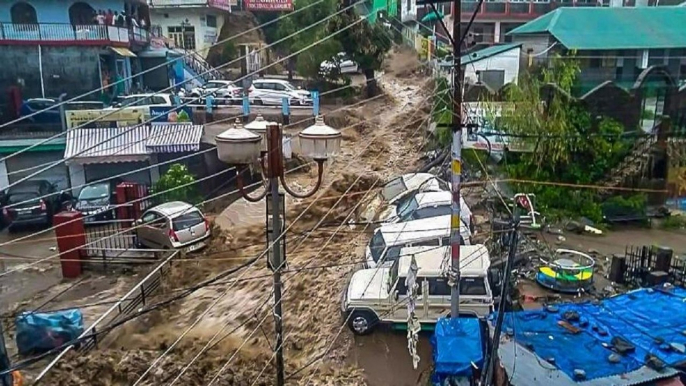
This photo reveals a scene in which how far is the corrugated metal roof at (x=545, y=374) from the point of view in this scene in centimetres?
798

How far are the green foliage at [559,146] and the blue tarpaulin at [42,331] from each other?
13.5 metres

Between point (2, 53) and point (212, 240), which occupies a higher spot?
point (2, 53)

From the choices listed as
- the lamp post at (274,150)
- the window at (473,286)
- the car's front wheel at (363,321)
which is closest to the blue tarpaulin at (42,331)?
the car's front wheel at (363,321)

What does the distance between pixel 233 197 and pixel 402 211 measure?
774 centimetres

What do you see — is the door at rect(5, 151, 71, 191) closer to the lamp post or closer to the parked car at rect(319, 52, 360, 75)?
the parked car at rect(319, 52, 360, 75)

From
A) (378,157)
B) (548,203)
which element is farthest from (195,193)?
(548,203)

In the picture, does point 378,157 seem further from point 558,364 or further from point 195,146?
point 558,364

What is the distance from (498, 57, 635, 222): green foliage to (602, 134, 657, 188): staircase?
20cm

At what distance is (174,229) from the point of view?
15.7m

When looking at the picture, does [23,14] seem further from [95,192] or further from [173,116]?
[95,192]

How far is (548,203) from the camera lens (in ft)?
58.5

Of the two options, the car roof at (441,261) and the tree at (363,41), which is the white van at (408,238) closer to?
the car roof at (441,261)

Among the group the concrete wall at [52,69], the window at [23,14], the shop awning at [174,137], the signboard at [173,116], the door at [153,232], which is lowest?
the door at [153,232]

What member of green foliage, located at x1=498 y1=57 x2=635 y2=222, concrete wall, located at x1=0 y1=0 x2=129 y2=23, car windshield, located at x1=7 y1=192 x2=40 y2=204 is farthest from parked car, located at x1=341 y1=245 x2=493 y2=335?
concrete wall, located at x1=0 y1=0 x2=129 y2=23
